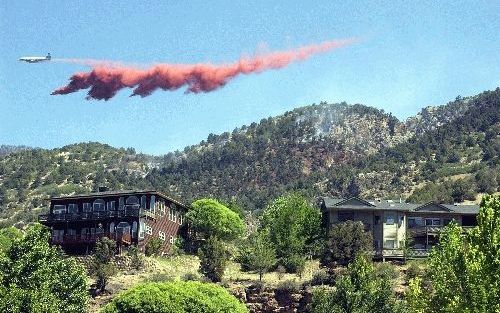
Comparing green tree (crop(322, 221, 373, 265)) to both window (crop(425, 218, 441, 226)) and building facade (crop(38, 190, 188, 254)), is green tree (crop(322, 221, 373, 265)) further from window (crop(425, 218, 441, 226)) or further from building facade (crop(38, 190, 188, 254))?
building facade (crop(38, 190, 188, 254))

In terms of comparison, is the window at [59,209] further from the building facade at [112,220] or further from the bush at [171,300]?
the bush at [171,300]

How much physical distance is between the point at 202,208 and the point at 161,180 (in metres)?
96.7

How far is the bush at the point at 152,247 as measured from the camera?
86812 millimetres

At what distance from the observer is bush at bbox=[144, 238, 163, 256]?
285ft

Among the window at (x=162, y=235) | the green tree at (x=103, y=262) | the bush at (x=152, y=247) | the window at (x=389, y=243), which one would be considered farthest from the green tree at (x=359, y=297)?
the window at (x=162, y=235)

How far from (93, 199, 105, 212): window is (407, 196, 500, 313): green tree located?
49.2 meters

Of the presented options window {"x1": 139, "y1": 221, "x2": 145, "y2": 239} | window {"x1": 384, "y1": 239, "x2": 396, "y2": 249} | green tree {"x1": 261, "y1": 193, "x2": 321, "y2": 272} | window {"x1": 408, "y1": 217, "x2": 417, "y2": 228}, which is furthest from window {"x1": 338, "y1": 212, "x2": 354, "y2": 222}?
window {"x1": 139, "y1": 221, "x2": 145, "y2": 239}

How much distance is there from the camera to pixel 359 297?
63.0 m

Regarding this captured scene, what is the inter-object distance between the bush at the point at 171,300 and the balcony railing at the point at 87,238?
26639 mm

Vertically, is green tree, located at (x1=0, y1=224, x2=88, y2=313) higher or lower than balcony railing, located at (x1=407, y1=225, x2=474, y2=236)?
lower

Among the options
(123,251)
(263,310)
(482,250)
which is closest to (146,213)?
(123,251)

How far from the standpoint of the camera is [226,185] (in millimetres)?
191000

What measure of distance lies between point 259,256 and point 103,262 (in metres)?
15.1

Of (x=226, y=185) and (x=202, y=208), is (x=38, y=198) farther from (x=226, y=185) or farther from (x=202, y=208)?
(x=202, y=208)
